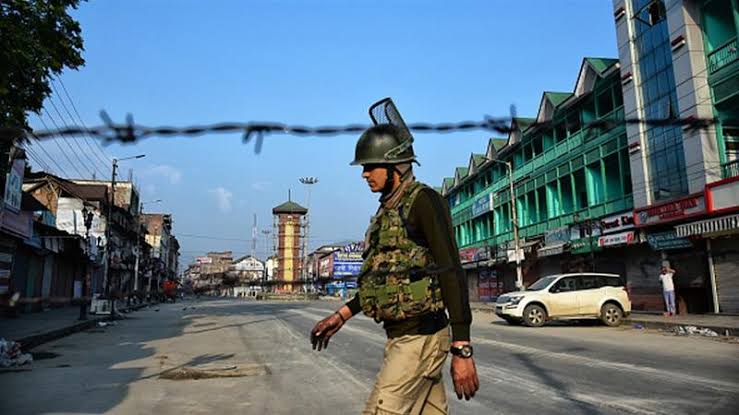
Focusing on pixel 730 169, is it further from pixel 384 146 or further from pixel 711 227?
pixel 384 146

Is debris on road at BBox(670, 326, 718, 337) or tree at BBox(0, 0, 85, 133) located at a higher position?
tree at BBox(0, 0, 85, 133)

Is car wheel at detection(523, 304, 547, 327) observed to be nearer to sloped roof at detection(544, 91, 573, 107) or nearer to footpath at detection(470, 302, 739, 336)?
footpath at detection(470, 302, 739, 336)

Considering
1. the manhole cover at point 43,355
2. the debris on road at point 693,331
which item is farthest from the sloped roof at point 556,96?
the manhole cover at point 43,355

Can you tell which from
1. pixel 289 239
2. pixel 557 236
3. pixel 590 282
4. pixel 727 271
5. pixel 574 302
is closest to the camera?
Result: pixel 727 271

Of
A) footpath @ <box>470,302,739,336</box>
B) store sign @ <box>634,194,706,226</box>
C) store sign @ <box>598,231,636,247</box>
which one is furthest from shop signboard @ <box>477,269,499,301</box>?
footpath @ <box>470,302,739,336</box>

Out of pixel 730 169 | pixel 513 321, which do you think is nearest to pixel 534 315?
A: pixel 513 321

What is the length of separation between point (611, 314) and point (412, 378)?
1649 cm

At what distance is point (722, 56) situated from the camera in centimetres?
1711

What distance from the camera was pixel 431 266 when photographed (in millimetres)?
2627

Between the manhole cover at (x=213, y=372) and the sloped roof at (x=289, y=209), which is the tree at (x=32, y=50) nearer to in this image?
the manhole cover at (x=213, y=372)

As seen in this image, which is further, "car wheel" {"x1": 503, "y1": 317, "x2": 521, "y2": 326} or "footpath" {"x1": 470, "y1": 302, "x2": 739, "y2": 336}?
"car wheel" {"x1": 503, "y1": 317, "x2": 521, "y2": 326}

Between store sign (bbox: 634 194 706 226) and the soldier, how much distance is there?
57.7 feet

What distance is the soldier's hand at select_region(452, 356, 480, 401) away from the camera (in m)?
2.46

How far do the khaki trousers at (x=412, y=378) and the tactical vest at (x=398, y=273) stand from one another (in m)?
0.15
